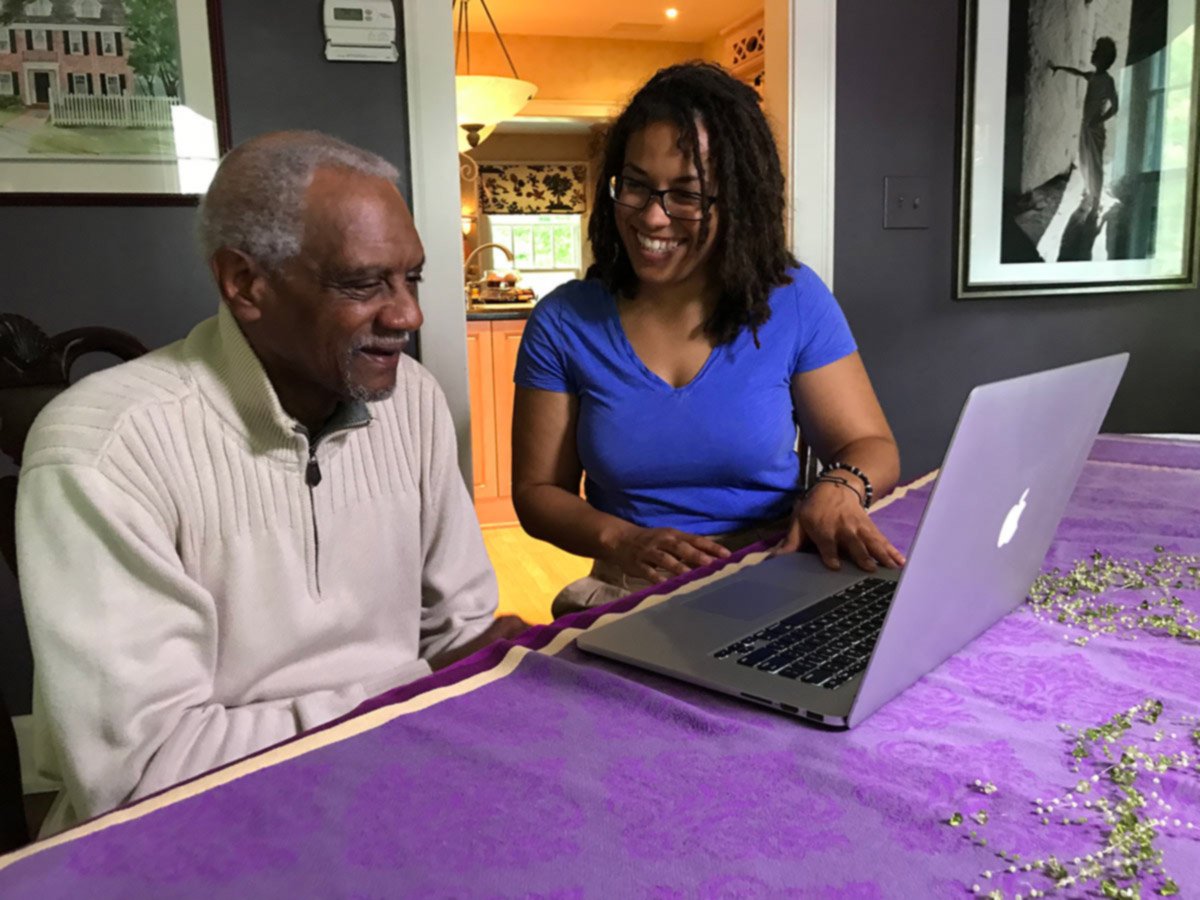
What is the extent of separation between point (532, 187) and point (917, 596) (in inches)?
262

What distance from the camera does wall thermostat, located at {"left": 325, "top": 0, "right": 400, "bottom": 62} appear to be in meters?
2.13

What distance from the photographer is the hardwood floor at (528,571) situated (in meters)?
3.24

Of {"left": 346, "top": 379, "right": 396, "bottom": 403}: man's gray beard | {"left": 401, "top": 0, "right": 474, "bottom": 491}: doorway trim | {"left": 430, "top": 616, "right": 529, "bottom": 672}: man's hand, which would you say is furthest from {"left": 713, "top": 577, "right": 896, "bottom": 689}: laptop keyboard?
{"left": 401, "top": 0, "right": 474, "bottom": 491}: doorway trim

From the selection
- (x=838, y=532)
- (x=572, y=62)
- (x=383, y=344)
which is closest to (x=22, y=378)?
(x=383, y=344)

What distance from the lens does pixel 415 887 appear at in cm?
53

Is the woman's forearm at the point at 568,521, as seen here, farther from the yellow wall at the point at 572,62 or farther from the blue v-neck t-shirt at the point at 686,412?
the yellow wall at the point at 572,62

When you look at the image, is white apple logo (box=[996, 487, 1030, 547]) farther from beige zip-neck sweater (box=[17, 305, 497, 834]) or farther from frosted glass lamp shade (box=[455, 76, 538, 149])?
frosted glass lamp shade (box=[455, 76, 538, 149])

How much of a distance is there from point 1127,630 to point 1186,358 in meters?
2.65

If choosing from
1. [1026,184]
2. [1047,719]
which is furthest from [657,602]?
[1026,184]

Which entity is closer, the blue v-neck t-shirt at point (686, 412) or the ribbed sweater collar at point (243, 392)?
the ribbed sweater collar at point (243, 392)

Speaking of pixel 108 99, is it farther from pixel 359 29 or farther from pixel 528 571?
pixel 528 571

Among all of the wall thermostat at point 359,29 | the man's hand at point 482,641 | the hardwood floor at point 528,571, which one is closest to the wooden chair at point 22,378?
the man's hand at point 482,641

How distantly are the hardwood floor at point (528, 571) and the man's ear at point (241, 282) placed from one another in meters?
2.09

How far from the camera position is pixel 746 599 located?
986 mm
